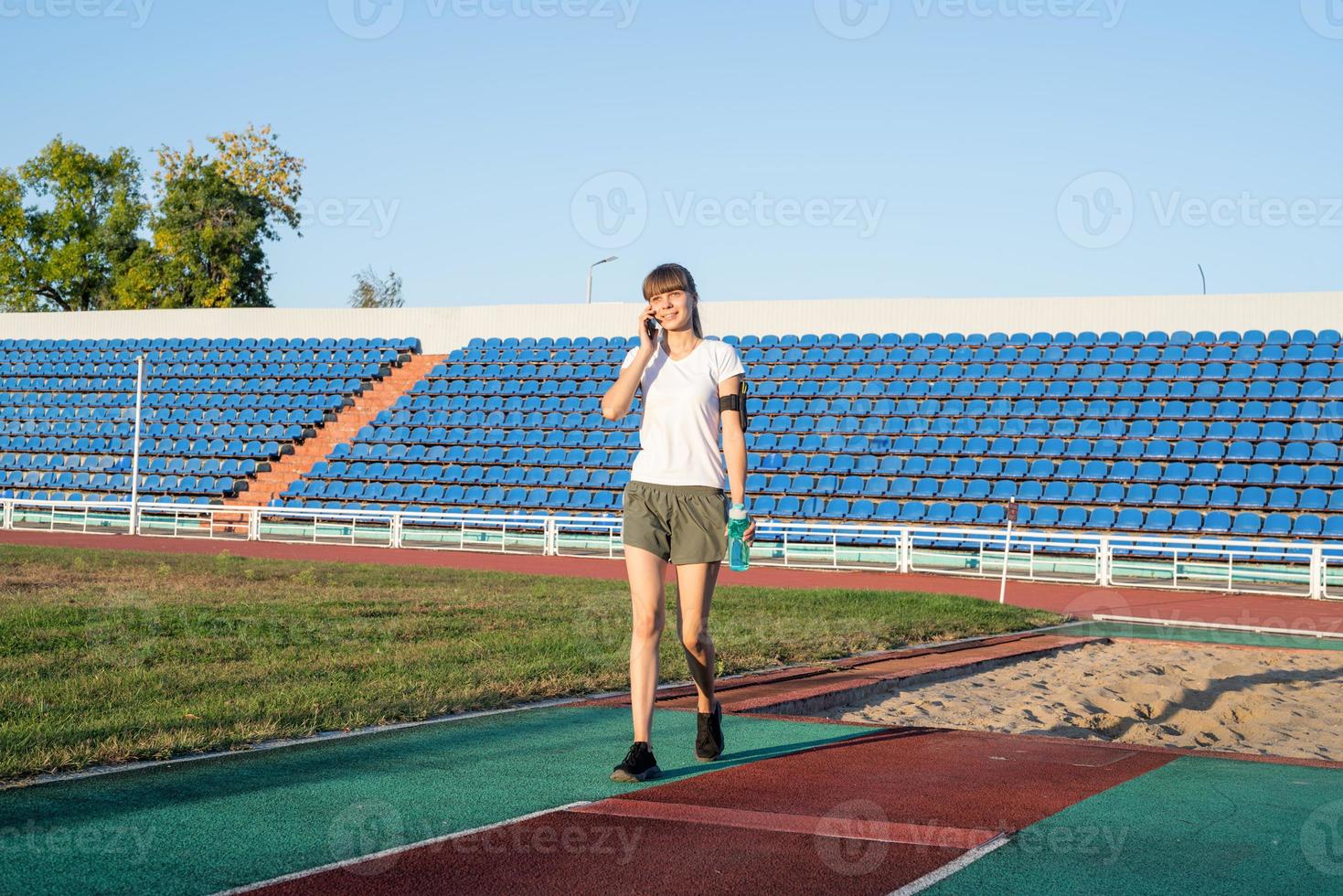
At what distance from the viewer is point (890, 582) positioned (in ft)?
60.8

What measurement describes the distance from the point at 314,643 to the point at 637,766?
170 inches

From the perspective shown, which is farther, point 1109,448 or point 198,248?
point 198,248

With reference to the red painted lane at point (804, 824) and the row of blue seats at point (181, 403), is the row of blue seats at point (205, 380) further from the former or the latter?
the red painted lane at point (804, 824)

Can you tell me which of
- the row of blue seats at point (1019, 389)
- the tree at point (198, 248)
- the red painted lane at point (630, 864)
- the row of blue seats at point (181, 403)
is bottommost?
the red painted lane at point (630, 864)

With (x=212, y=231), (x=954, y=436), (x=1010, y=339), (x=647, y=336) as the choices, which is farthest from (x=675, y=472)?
(x=212, y=231)

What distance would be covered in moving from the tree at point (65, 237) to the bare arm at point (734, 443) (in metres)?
51.9

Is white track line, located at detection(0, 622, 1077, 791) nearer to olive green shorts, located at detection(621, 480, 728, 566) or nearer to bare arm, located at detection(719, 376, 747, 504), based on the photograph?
olive green shorts, located at detection(621, 480, 728, 566)

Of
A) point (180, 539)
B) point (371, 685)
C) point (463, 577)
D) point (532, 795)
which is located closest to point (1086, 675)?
point (371, 685)

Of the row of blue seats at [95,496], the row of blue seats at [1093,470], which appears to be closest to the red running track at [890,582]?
the row of blue seats at [95,496]

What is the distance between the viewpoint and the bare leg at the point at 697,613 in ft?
17.3

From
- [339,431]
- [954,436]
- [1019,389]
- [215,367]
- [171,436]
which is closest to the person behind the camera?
[954,436]

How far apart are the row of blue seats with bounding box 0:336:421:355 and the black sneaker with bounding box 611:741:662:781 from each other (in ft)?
102

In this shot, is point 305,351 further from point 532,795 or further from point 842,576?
point 532,795

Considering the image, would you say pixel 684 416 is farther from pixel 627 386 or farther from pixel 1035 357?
pixel 1035 357
